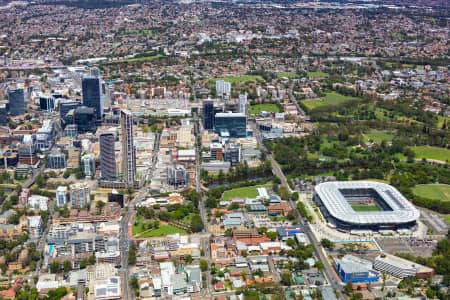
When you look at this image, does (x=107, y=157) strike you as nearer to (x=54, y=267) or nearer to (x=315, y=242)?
(x=54, y=267)

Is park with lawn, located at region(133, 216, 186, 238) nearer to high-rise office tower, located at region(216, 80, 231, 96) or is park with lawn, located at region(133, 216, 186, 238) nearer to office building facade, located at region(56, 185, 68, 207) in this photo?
office building facade, located at region(56, 185, 68, 207)

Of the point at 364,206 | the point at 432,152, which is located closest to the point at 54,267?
the point at 364,206

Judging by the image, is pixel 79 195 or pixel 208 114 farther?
pixel 208 114

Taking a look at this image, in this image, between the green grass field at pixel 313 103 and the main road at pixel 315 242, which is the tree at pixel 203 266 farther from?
the green grass field at pixel 313 103

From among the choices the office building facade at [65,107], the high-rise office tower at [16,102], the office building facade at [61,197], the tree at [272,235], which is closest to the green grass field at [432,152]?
the tree at [272,235]

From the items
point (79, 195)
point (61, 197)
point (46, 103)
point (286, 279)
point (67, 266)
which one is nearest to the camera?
point (286, 279)

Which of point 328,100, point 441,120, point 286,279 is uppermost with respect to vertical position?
point 328,100
